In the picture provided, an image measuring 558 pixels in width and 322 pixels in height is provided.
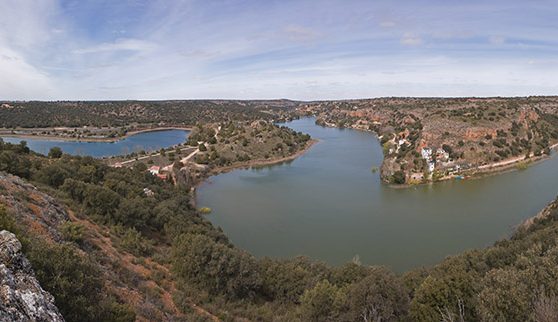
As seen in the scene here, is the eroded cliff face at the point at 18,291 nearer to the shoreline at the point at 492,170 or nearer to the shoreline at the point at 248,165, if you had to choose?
the shoreline at the point at 248,165

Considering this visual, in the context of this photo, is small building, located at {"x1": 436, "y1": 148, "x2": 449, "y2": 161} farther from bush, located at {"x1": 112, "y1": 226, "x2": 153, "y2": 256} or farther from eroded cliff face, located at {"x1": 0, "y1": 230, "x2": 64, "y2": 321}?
eroded cliff face, located at {"x1": 0, "y1": 230, "x2": 64, "y2": 321}

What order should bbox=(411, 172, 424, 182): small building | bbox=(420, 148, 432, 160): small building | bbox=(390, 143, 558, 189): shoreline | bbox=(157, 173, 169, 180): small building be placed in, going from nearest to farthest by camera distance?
bbox=(157, 173, 169, 180): small building < bbox=(390, 143, 558, 189): shoreline < bbox=(411, 172, 424, 182): small building < bbox=(420, 148, 432, 160): small building

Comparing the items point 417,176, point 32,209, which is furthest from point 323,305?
point 417,176

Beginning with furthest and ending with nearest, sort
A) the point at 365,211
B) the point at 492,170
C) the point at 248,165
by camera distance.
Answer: the point at 248,165 < the point at 492,170 < the point at 365,211

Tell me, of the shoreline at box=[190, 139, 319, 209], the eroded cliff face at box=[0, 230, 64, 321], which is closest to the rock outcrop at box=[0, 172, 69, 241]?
the eroded cliff face at box=[0, 230, 64, 321]

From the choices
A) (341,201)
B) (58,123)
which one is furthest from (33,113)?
(341,201)

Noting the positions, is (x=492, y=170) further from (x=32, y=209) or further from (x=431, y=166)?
(x=32, y=209)
